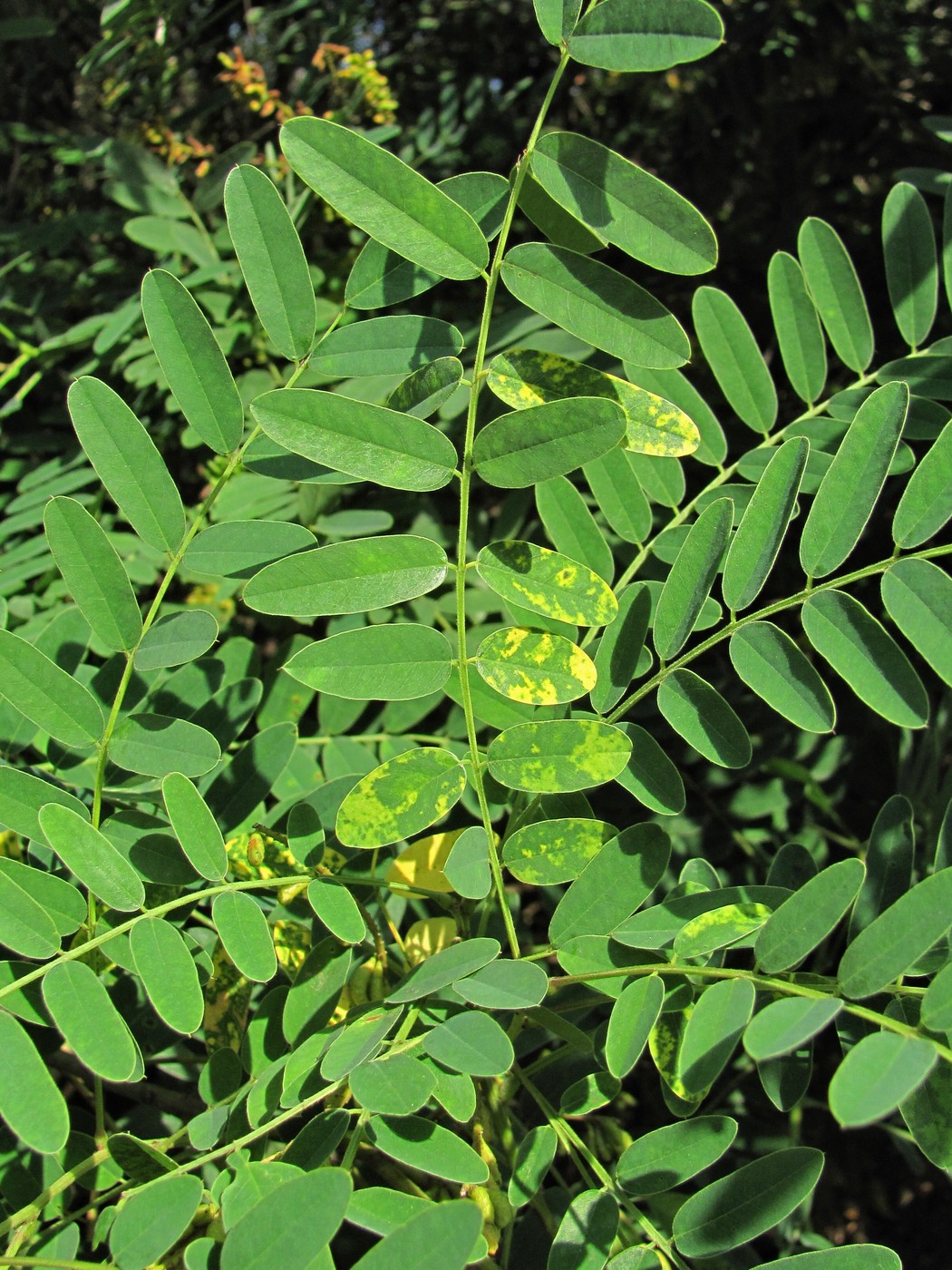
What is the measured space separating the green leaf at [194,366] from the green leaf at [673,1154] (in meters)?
0.63

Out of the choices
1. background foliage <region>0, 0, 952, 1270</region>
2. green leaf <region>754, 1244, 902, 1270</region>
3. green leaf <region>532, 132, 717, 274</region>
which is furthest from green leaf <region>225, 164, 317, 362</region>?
green leaf <region>754, 1244, 902, 1270</region>

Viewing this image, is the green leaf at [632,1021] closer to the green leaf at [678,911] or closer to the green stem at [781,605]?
the green leaf at [678,911]

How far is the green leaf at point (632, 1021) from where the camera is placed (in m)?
0.68

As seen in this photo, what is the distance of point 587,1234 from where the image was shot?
2.35ft

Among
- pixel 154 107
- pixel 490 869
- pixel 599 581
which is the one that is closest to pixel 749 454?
pixel 599 581

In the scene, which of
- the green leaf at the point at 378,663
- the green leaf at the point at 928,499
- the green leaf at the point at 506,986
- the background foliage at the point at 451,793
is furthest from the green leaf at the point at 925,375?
the green leaf at the point at 506,986

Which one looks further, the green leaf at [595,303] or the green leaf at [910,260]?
the green leaf at [910,260]

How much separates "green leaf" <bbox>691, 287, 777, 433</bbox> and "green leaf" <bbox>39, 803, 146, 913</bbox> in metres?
0.71

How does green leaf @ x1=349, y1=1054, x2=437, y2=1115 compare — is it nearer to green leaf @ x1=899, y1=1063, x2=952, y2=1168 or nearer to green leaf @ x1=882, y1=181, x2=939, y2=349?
green leaf @ x1=899, y1=1063, x2=952, y2=1168

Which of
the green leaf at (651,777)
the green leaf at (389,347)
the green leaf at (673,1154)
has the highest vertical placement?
the green leaf at (389,347)

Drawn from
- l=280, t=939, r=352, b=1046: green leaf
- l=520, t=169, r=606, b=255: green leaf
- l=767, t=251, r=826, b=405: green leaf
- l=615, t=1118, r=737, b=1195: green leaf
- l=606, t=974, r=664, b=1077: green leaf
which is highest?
l=520, t=169, r=606, b=255: green leaf

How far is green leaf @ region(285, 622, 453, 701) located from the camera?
2.38 ft

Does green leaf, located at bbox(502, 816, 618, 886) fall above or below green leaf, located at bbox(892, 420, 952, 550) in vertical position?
below

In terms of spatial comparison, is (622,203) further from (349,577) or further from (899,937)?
(899,937)
